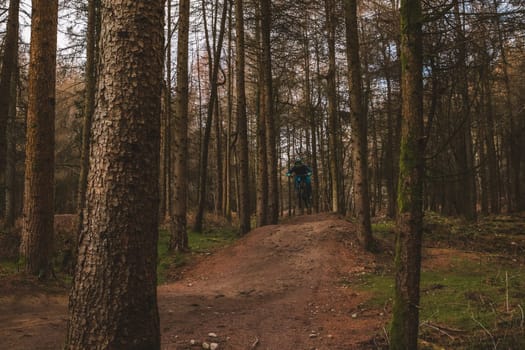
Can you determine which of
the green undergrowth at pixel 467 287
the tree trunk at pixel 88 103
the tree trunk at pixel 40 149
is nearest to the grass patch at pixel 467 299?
the green undergrowth at pixel 467 287

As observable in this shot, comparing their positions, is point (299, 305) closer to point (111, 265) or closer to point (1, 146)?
point (111, 265)

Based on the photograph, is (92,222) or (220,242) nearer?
(92,222)

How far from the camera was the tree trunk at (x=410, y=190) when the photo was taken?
12.7 ft

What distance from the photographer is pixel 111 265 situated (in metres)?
2.96

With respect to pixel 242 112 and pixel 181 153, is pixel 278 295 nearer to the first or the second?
pixel 181 153

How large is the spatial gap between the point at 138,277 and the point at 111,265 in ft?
0.70

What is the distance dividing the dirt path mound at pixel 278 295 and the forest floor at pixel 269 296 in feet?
0.06

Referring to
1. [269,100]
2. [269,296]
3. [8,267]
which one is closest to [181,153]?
[269,100]

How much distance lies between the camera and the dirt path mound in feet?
18.0

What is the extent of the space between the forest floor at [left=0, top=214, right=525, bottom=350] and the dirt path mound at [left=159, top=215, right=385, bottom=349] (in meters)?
0.02

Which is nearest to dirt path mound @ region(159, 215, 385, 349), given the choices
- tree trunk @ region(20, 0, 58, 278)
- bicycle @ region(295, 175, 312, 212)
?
tree trunk @ region(20, 0, 58, 278)

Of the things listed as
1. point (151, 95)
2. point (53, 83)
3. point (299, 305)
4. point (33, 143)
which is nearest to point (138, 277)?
point (151, 95)

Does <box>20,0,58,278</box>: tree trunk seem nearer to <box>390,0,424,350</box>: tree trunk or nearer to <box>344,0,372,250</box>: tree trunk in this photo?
<box>390,0,424,350</box>: tree trunk

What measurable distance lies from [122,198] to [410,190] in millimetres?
2598
